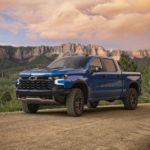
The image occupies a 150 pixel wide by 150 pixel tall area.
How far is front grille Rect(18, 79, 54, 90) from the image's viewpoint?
40.2 feet

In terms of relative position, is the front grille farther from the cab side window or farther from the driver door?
the cab side window

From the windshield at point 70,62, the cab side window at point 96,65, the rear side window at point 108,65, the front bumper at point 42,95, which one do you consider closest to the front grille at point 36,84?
the front bumper at point 42,95

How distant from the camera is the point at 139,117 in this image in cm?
→ 1283

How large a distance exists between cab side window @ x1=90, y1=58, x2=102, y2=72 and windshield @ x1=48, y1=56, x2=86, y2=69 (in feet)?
0.99

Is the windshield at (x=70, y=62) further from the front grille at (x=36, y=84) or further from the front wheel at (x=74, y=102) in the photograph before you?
the front grille at (x=36, y=84)

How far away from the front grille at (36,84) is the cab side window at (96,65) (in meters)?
1.73

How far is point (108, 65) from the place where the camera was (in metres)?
14.6

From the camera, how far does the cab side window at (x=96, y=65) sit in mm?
13352

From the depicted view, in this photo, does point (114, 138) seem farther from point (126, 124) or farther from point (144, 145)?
point (126, 124)

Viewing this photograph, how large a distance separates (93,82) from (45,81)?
5.81 feet

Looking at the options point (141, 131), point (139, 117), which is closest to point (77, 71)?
point (139, 117)

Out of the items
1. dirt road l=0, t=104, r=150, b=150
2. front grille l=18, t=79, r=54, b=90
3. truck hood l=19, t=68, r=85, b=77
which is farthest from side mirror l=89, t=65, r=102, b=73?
dirt road l=0, t=104, r=150, b=150

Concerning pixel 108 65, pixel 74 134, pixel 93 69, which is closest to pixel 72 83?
pixel 93 69

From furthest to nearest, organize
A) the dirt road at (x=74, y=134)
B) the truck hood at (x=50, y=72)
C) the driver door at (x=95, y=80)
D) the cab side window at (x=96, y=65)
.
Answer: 1. the cab side window at (x=96, y=65)
2. the driver door at (x=95, y=80)
3. the truck hood at (x=50, y=72)
4. the dirt road at (x=74, y=134)
